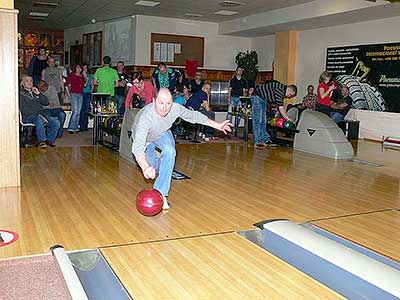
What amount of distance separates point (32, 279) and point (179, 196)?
1.89m

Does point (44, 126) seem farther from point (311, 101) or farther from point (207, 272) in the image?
point (311, 101)

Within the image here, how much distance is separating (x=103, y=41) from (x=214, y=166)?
708 cm

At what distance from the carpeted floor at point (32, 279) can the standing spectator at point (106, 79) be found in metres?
5.62

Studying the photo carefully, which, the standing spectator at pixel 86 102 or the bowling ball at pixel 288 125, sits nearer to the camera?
the bowling ball at pixel 288 125

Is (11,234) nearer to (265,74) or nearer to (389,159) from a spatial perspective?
(389,159)

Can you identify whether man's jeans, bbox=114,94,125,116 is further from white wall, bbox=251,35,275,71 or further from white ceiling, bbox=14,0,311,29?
white wall, bbox=251,35,275,71

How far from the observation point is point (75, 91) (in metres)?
8.27

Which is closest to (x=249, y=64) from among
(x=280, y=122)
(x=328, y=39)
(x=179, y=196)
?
(x=328, y=39)

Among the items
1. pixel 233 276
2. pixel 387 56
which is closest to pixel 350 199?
pixel 233 276

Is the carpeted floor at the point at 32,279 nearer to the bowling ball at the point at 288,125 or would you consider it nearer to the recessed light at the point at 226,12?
the bowling ball at the point at 288,125

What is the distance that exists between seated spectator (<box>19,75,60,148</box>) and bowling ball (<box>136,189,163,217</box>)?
12.1 ft

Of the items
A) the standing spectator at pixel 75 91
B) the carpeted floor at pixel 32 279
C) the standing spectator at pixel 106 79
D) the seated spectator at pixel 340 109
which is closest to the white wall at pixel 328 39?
the seated spectator at pixel 340 109

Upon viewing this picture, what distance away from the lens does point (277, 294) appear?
2.25 m

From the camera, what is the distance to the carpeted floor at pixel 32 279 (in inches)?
85.1
